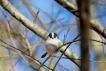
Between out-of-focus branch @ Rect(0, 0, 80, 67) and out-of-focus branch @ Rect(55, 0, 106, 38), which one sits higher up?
out-of-focus branch @ Rect(55, 0, 106, 38)

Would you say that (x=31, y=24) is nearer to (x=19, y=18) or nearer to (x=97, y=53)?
(x=19, y=18)

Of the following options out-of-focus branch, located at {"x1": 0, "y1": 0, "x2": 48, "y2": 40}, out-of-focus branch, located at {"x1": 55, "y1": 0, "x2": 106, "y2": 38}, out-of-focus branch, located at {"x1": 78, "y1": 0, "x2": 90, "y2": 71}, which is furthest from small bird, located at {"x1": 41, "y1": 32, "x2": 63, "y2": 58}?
out-of-focus branch, located at {"x1": 78, "y1": 0, "x2": 90, "y2": 71}

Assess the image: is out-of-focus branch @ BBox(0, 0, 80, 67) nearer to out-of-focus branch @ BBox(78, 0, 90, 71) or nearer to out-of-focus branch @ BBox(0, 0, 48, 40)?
out-of-focus branch @ BBox(0, 0, 48, 40)

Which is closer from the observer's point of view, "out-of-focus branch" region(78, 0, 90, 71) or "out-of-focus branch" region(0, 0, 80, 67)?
"out-of-focus branch" region(78, 0, 90, 71)

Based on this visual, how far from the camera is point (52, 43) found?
5.76 ft

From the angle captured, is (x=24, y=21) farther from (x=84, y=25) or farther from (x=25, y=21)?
(x=84, y=25)

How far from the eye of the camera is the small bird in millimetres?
1653

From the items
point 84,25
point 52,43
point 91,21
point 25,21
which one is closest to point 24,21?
point 25,21

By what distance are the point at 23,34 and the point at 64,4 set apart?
0.44 m

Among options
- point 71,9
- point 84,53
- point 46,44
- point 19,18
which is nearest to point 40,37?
point 46,44

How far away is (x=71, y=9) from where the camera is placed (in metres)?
1.56

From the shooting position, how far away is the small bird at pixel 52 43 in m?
1.65

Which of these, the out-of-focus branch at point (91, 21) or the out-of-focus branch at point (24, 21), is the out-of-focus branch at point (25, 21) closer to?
the out-of-focus branch at point (24, 21)

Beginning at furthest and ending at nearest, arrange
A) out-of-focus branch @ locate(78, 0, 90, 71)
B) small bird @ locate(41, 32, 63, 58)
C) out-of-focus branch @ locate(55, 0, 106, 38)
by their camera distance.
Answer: small bird @ locate(41, 32, 63, 58) < out-of-focus branch @ locate(55, 0, 106, 38) < out-of-focus branch @ locate(78, 0, 90, 71)
